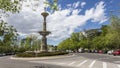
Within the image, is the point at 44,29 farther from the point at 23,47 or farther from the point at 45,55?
the point at 23,47

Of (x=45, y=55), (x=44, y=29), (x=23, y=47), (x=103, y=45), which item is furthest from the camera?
(x=23, y=47)

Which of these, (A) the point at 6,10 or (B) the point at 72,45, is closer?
(A) the point at 6,10

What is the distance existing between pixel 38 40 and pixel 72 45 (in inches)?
885

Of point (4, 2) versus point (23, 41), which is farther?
point (23, 41)

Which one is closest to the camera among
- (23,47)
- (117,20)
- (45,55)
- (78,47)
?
(45,55)

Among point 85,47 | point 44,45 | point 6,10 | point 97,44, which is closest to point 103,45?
point 97,44

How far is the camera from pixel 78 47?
143 metres

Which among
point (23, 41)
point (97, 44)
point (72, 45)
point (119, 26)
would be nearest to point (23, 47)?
point (23, 41)

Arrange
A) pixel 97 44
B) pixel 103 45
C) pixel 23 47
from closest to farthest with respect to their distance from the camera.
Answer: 1. pixel 103 45
2. pixel 97 44
3. pixel 23 47

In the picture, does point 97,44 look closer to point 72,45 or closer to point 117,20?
point 72,45

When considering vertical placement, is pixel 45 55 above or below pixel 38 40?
below

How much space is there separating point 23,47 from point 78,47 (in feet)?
105

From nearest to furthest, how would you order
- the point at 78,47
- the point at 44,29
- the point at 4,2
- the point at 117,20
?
1. the point at 4,2
2. the point at 44,29
3. the point at 117,20
4. the point at 78,47

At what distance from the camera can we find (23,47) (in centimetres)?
13075
